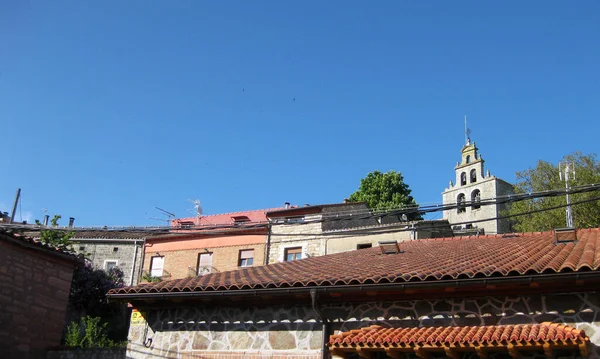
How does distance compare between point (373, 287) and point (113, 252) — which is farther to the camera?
point (113, 252)

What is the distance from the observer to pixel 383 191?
4825 cm

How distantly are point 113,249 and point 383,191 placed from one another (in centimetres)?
2071

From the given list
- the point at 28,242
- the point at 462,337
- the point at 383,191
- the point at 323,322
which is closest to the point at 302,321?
the point at 323,322

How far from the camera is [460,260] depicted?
33.3 feet

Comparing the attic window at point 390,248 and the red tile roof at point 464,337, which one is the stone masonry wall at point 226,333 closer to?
the red tile roof at point 464,337

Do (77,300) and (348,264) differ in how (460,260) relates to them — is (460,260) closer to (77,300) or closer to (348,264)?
(348,264)

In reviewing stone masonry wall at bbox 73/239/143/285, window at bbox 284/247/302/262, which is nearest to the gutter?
window at bbox 284/247/302/262

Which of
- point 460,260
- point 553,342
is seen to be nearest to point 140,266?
point 460,260

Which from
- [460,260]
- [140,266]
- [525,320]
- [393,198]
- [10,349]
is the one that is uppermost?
[393,198]

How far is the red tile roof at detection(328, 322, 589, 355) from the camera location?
7719mm

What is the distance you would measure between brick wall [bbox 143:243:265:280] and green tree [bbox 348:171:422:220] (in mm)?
16093

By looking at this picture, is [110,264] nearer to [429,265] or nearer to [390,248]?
[390,248]

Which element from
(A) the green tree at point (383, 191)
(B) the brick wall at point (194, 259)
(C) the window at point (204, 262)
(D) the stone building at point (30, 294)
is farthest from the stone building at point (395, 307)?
(A) the green tree at point (383, 191)

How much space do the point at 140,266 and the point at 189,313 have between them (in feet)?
87.0
